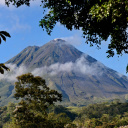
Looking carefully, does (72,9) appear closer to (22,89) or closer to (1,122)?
(22,89)

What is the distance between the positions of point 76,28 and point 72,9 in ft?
3.59

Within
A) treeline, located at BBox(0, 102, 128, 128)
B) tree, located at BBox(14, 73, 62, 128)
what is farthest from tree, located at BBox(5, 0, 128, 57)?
treeline, located at BBox(0, 102, 128, 128)

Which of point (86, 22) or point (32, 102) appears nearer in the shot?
point (86, 22)

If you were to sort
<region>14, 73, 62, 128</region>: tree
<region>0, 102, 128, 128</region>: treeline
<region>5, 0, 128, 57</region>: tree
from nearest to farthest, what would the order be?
1. <region>5, 0, 128, 57</region>: tree
2. <region>14, 73, 62, 128</region>: tree
3. <region>0, 102, 128, 128</region>: treeline

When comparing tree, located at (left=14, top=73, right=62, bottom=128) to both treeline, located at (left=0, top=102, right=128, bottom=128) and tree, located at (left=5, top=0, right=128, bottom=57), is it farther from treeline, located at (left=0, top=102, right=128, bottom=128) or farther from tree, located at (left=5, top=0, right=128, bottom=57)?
treeline, located at (left=0, top=102, right=128, bottom=128)

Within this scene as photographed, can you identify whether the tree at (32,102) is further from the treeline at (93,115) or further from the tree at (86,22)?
the treeline at (93,115)

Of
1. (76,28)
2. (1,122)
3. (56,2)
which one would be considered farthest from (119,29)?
(1,122)

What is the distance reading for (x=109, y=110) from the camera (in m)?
103

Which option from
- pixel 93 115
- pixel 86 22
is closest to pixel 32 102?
pixel 86 22

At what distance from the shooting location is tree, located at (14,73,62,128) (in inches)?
713

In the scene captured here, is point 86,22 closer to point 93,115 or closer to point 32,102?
point 32,102

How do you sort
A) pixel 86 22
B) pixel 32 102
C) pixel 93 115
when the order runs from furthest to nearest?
pixel 93 115, pixel 32 102, pixel 86 22

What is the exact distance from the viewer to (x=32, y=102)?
19297 mm

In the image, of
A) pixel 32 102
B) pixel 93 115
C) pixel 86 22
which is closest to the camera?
pixel 86 22
